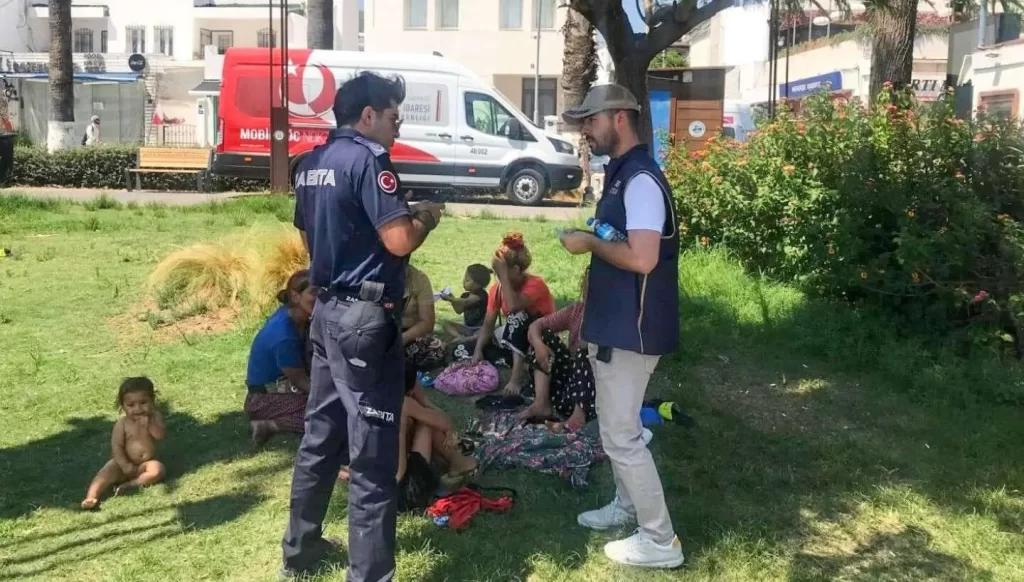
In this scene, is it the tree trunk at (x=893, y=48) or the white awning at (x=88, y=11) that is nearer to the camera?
the tree trunk at (x=893, y=48)

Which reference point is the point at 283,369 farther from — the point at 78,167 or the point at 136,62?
the point at 136,62

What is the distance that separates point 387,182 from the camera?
3.10 m

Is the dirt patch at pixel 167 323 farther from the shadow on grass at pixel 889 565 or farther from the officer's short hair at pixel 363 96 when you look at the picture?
the shadow on grass at pixel 889 565

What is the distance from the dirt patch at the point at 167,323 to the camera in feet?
24.0

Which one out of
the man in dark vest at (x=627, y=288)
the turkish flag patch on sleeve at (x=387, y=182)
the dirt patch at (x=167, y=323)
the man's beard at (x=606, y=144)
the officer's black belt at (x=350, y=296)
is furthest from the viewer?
the dirt patch at (x=167, y=323)

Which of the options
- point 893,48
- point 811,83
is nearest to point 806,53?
point 811,83

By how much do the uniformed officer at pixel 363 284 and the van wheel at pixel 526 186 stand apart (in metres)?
14.6

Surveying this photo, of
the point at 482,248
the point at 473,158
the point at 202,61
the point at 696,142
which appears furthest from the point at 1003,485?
the point at 202,61

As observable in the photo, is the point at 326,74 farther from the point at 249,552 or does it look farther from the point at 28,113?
the point at 28,113

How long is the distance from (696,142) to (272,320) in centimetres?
1052

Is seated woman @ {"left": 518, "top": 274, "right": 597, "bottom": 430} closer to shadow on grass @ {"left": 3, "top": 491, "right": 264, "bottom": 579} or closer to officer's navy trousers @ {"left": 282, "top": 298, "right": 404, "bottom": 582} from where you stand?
shadow on grass @ {"left": 3, "top": 491, "right": 264, "bottom": 579}

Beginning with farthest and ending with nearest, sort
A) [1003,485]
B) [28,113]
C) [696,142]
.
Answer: [28,113]
[696,142]
[1003,485]

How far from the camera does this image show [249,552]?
3.86 metres

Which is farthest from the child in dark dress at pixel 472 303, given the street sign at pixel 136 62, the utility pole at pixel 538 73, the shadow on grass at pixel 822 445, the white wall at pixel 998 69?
the street sign at pixel 136 62
